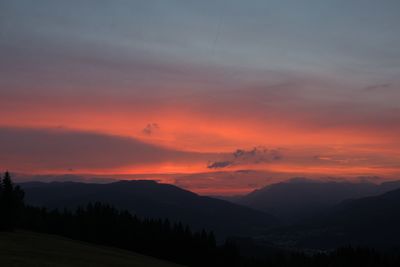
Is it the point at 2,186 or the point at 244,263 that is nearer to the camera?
the point at 2,186

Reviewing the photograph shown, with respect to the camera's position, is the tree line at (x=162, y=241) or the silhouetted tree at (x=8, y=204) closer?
the silhouetted tree at (x=8, y=204)

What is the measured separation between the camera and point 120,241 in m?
118

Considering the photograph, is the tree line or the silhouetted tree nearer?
the silhouetted tree

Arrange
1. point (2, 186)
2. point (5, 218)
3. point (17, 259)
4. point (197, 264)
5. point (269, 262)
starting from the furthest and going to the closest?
1. point (269, 262)
2. point (197, 264)
3. point (2, 186)
4. point (5, 218)
5. point (17, 259)

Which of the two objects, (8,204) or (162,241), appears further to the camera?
(162,241)

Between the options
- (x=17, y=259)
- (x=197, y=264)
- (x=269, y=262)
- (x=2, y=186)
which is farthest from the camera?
(x=269, y=262)

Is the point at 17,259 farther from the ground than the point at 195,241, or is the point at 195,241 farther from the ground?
the point at 17,259

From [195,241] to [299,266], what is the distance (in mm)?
32554

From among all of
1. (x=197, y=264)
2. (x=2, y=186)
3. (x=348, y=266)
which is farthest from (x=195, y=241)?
(x=2, y=186)

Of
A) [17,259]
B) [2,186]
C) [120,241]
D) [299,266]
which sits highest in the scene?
[2,186]

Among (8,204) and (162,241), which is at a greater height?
(8,204)

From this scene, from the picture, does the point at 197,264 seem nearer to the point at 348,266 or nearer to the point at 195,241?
the point at 195,241

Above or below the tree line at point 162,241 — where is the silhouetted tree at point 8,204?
above

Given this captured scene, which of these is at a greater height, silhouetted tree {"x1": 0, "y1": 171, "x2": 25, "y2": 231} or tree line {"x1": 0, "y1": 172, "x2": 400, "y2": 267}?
silhouetted tree {"x1": 0, "y1": 171, "x2": 25, "y2": 231}
